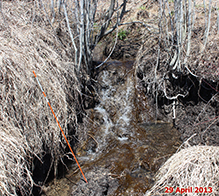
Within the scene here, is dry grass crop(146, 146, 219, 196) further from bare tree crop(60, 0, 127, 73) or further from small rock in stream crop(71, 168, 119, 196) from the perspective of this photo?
bare tree crop(60, 0, 127, 73)

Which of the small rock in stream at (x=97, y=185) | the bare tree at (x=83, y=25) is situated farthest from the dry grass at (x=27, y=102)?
the small rock in stream at (x=97, y=185)

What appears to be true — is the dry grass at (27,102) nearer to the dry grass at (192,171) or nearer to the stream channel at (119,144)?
the stream channel at (119,144)

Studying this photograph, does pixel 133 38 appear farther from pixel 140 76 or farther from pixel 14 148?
pixel 14 148

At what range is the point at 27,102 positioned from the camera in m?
2.67

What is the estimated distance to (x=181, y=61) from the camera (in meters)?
3.90

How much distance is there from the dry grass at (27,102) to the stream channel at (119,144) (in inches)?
22.6

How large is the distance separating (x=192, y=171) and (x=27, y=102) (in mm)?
2404

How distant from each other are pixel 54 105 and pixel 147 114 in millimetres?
2349

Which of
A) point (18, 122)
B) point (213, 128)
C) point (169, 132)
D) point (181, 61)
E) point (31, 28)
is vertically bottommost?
point (169, 132)

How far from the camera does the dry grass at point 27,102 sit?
2275 mm

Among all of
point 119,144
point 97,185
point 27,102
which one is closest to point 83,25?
point 27,102

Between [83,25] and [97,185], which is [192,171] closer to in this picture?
[97,185]

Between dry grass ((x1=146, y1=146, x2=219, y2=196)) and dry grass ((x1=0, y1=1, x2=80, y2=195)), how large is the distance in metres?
1.61

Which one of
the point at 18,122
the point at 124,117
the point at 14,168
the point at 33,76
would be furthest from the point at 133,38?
the point at 14,168
